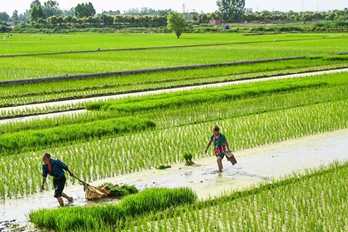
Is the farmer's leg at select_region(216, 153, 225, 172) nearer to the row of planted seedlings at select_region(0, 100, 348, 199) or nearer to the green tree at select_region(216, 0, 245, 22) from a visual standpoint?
the row of planted seedlings at select_region(0, 100, 348, 199)

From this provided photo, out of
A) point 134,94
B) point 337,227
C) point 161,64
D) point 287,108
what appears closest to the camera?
point 337,227

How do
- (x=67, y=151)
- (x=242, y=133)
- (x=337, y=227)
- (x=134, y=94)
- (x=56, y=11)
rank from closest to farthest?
(x=337, y=227)
(x=67, y=151)
(x=242, y=133)
(x=134, y=94)
(x=56, y=11)

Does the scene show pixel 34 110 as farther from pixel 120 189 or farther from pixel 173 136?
pixel 120 189

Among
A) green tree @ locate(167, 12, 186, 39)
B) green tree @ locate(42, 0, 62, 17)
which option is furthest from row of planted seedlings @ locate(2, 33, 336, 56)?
green tree @ locate(42, 0, 62, 17)

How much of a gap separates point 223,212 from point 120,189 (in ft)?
4.98

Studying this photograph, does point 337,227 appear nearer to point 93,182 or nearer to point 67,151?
point 93,182

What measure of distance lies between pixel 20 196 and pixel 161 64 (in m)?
19.0

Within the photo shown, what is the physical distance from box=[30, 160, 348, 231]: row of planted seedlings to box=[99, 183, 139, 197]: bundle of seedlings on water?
0.47m

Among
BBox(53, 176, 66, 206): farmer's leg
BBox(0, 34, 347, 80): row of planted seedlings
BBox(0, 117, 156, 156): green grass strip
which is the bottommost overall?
BBox(0, 34, 347, 80): row of planted seedlings

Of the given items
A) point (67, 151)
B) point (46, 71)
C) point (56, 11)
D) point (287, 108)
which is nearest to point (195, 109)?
point (287, 108)

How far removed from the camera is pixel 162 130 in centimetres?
1158

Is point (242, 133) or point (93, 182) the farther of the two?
point (242, 133)

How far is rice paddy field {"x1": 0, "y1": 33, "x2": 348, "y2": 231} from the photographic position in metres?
6.49

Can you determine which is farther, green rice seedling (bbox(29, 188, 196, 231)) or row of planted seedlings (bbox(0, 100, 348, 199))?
row of planted seedlings (bbox(0, 100, 348, 199))
